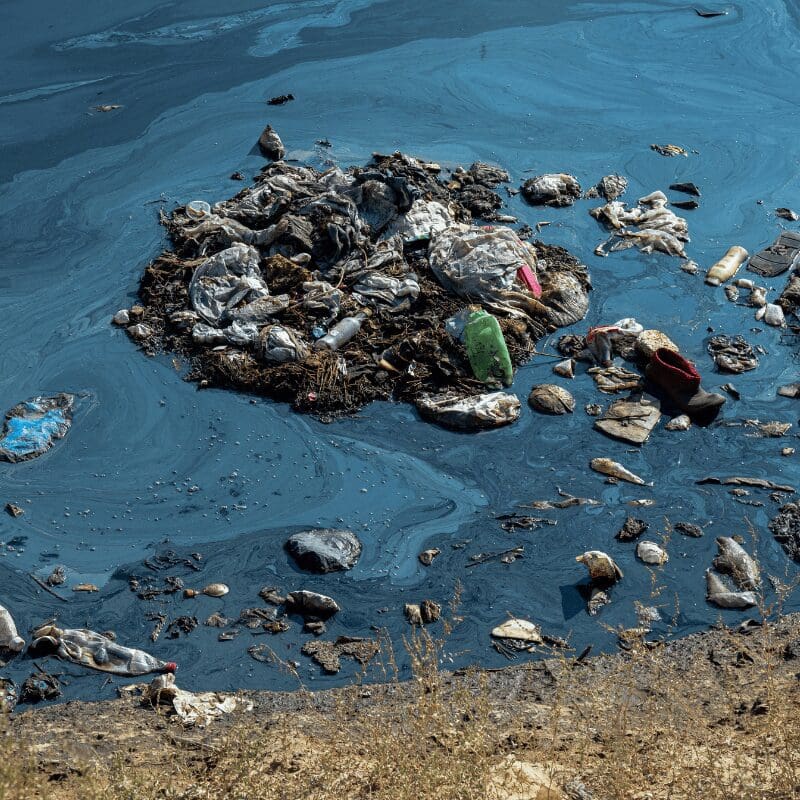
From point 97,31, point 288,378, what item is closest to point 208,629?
point 288,378

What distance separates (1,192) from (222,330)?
2.34 metres

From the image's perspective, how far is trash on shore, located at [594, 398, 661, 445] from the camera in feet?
16.3

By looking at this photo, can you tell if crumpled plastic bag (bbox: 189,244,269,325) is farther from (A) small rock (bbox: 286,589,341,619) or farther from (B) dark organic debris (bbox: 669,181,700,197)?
(B) dark organic debris (bbox: 669,181,700,197)

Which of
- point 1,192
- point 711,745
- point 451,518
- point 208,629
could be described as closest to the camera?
point 711,745

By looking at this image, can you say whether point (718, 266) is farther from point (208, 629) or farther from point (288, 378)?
point (208, 629)

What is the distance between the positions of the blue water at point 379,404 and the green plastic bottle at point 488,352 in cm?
16

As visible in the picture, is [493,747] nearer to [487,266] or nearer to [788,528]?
[788,528]

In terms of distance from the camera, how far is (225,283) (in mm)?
5613

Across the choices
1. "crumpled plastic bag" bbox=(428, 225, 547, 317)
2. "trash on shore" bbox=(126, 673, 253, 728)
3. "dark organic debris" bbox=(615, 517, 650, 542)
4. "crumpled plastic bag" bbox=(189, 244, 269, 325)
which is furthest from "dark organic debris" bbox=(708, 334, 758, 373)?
"trash on shore" bbox=(126, 673, 253, 728)

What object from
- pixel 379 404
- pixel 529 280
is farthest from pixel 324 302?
pixel 529 280

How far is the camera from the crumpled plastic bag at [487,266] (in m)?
5.61

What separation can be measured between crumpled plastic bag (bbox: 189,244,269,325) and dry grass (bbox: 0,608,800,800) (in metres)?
2.55

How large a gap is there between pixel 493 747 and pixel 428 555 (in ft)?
4.18

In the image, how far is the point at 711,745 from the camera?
10.2ft
